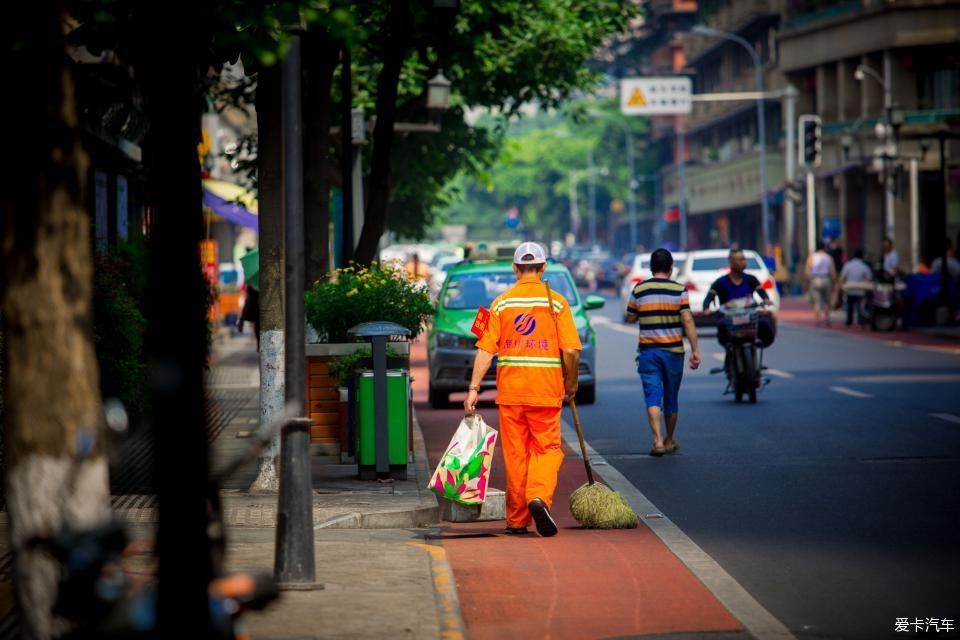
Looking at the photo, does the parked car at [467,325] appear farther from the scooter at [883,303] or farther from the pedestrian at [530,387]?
the scooter at [883,303]

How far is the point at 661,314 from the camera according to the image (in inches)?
579

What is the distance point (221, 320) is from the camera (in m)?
41.4

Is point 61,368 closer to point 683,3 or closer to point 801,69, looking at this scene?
point 801,69

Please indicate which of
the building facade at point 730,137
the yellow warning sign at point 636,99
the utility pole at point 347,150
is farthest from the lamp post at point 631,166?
the utility pole at point 347,150

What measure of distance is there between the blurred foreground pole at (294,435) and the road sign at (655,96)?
47.2m

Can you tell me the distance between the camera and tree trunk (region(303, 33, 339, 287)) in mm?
17328

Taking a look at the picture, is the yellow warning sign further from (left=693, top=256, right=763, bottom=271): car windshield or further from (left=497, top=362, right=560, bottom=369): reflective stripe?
(left=497, top=362, right=560, bottom=369): reflective stripe

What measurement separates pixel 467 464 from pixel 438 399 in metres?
9.63

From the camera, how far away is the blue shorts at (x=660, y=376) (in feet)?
48.1

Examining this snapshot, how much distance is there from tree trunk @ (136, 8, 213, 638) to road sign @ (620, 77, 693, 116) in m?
50.0

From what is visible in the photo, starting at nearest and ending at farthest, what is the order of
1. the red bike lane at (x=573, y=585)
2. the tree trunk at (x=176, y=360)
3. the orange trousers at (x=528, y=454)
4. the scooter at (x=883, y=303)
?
1. the tree trunk at (x=176, y=360)
2. the red bike lane at (x=573, y=585)
3. the orange trousers at (x=528, y=454)
4. the scooter at (x=883, y=303)

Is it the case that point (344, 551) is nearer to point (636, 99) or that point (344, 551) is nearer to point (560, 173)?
point (636, 99)

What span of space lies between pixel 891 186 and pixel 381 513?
3650 cm

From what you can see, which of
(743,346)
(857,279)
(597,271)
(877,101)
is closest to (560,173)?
(597,271)
